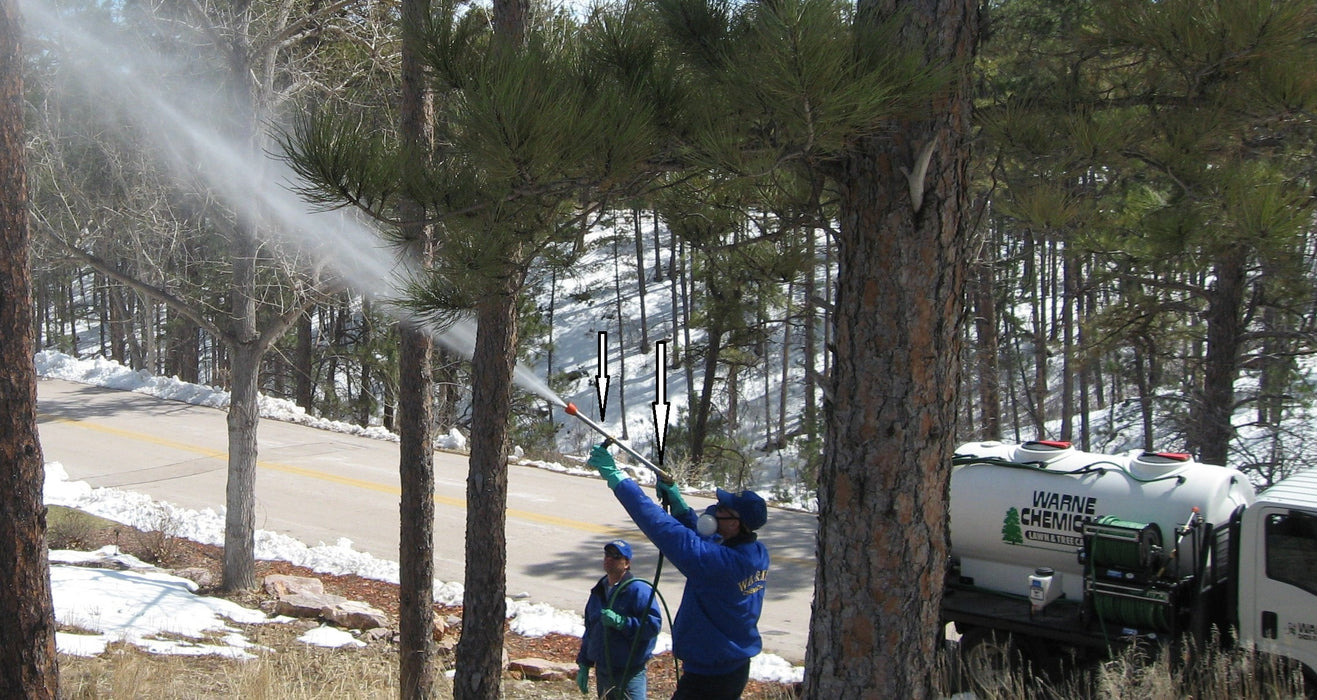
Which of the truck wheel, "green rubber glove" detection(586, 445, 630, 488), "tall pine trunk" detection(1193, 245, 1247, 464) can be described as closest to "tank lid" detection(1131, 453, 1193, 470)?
the truck wheel

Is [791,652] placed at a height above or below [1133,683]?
below

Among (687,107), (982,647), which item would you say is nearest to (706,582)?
(687,107)

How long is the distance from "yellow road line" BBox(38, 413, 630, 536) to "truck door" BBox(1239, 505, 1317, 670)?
8.44 meters

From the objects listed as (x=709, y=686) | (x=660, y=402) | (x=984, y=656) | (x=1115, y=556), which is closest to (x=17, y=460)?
(x=660, y=402)

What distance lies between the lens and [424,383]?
800 centimetres

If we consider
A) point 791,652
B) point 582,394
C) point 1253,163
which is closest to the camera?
point 1253,163

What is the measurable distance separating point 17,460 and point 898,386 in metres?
4.00

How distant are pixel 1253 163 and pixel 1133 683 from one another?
11.4 ft

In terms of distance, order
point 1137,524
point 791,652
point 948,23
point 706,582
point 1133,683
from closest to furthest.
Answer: point 948,23
point 706,582
point 1133,683
point 1137,524
point 791,652

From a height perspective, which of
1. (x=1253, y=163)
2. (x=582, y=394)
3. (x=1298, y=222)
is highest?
(x=1253, y=163)

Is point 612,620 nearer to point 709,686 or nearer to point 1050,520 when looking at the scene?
point 709,686

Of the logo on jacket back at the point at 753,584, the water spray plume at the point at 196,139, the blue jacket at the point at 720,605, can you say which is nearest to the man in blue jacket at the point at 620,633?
the blue jacket at the point at 720,605

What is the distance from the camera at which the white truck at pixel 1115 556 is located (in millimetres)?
6980

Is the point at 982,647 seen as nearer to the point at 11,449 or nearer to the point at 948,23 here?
the point at 948,23
